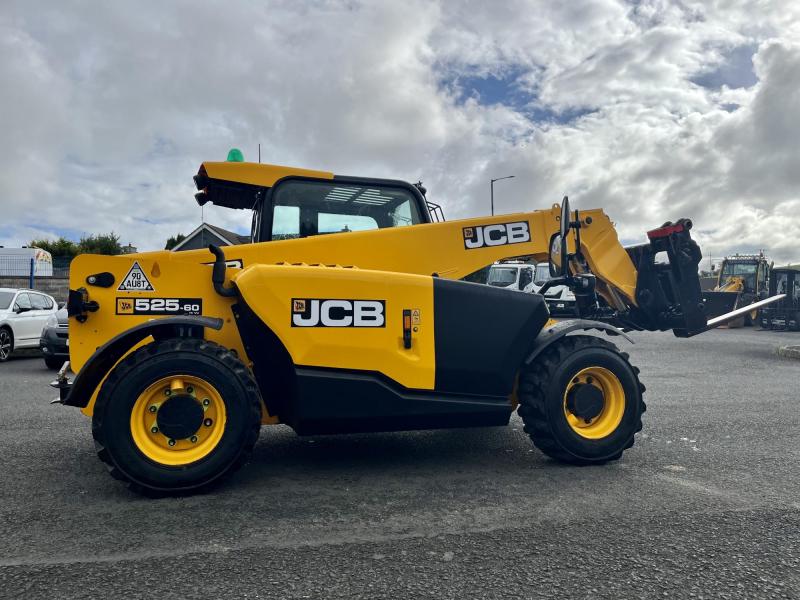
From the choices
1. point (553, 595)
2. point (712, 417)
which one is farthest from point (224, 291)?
point (712, 417)

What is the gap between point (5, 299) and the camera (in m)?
12.2

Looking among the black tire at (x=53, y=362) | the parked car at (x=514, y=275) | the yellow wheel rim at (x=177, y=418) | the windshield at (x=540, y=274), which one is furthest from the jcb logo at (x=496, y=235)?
the windshield at (x=540, y=274)

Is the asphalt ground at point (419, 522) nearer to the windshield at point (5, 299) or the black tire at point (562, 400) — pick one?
the black tire at point (562, 400)

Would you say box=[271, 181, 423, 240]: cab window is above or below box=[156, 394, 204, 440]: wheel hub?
above

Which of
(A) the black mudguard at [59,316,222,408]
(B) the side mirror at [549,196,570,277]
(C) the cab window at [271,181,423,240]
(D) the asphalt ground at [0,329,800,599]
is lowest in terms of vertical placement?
(D) the asphalt ground at [0,329,800,599]

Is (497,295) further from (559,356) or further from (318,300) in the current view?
(318,300)

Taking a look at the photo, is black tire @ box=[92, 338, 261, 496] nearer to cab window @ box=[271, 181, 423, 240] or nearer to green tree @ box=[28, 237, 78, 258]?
cab window @ box=[271, 181, 423, 240]

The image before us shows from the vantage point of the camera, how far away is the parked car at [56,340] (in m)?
10.2

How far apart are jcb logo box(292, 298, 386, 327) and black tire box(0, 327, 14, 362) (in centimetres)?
1033

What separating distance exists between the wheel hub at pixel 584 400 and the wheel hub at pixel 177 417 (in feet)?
8.28

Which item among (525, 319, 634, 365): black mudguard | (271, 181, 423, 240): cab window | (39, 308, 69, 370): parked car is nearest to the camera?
(525, 319, 634, 365): black mudguard

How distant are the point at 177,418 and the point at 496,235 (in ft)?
8.95

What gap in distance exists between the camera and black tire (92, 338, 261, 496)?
3568mm

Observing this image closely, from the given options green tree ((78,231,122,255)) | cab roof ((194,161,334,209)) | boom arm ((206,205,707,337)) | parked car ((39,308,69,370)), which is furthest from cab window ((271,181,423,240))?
green tree ((78,231,122,255))
